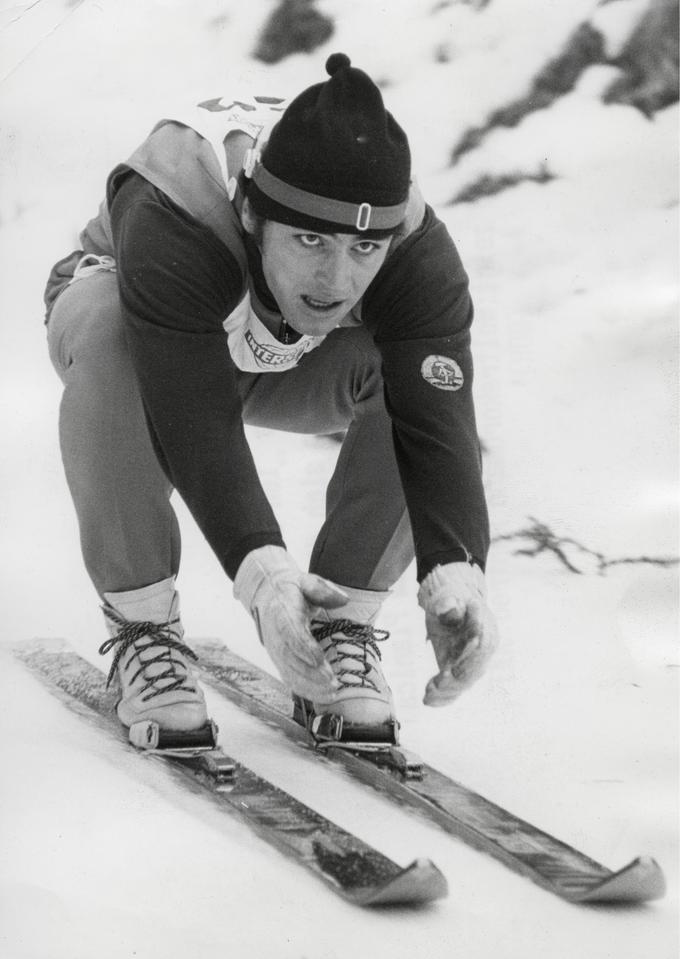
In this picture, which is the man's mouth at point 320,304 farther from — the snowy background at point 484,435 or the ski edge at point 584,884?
the ski edge at point 584,884

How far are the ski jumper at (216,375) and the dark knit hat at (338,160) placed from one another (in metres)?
0.06

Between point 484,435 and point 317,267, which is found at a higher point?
point 317,267

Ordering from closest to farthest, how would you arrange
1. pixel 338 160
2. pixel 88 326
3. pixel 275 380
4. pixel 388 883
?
1. pixel 388 883
2. pixel 338 160
3. pixel 88 326
4. pixel 275 380

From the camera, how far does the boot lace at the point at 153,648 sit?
91cm

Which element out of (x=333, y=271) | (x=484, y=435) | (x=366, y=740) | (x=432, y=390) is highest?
(x=333, y=271)

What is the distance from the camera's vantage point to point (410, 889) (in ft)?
2.26

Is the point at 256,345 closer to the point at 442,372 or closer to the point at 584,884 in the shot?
the point at 442,372

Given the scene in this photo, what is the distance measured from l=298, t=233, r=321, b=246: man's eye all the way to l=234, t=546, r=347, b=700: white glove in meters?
0.21

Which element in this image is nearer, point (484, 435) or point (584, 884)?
point (584, 884)

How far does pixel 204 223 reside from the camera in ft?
2.78

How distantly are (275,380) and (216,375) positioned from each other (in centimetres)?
22

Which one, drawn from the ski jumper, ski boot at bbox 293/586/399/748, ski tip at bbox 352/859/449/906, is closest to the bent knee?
the ski jumper

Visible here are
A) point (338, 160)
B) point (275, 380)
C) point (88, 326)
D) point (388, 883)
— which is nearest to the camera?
point (388, 883)

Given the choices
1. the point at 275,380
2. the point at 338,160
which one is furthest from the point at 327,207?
the point at 275,380
